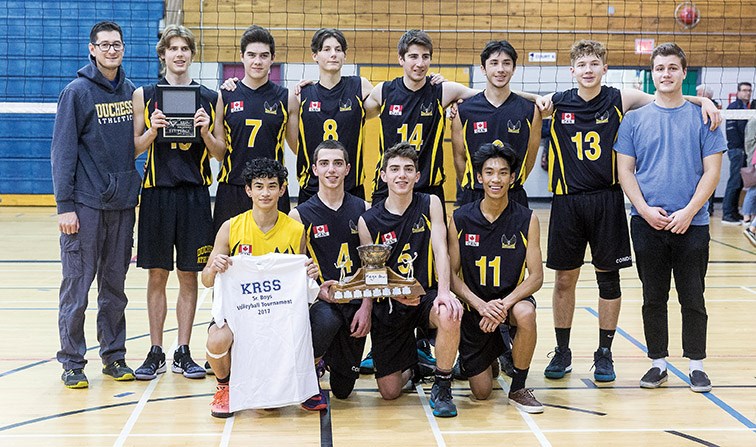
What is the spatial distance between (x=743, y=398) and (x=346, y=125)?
2768mm

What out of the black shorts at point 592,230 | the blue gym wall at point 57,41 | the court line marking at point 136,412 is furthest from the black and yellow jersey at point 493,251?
the blue gym wall at point 57,41

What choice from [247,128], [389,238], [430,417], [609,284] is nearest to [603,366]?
[609,284]

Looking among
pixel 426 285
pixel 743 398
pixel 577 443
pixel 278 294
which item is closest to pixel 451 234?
pixel 426 285

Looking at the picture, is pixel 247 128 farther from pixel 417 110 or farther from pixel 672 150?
pixel 672 150

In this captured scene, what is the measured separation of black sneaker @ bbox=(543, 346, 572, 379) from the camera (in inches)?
210

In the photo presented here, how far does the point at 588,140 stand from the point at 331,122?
155 centimetres

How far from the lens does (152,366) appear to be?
5.32 m

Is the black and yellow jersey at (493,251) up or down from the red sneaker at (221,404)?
up

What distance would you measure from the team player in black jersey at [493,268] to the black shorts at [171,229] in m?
1.55

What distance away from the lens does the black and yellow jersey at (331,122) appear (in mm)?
5504

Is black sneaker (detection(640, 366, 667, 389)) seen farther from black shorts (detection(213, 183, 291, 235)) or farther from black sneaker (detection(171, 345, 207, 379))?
black sneaker (detection(171, 345, 207, 379))

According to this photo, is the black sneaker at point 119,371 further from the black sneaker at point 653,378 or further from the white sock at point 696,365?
the white sock at point 696,365

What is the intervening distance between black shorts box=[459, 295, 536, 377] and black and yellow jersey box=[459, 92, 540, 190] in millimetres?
895

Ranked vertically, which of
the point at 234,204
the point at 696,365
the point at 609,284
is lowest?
the point at 696,365
